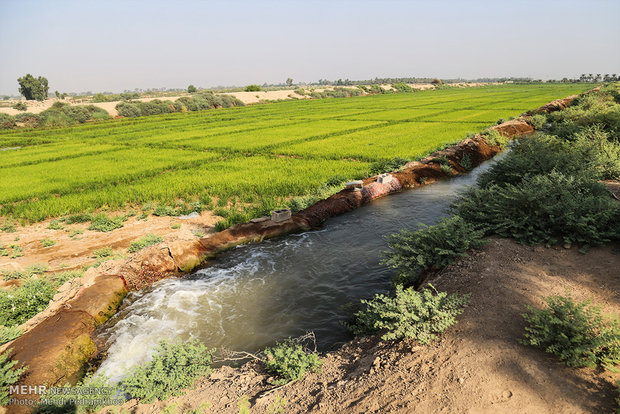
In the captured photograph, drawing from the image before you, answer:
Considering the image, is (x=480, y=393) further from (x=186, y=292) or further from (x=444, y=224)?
(x=186, y=292)

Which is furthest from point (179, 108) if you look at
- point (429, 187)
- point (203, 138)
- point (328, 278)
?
point (328, 278)

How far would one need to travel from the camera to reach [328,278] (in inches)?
297

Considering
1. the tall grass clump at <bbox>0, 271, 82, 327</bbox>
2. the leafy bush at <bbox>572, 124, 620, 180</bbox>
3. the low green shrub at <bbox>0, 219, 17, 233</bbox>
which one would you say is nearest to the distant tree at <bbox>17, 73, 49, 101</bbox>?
the low green shrub at <bbox>0, 219, 17, 233</bbox>

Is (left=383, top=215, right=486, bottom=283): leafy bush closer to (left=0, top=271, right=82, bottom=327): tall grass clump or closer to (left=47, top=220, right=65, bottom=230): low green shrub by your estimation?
(left=0, top=271, right=82, bottom=327): tall grass clump

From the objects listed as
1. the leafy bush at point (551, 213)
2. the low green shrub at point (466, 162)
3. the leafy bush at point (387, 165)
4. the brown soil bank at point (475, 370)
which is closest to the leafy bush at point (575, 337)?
the brown soil bank at point (475, 370)

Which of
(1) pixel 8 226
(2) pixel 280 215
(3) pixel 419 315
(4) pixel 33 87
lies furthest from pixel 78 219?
(4) pixel 33 87

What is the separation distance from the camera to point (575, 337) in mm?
3266

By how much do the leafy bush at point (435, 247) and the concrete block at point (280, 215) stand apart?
14.1 feet

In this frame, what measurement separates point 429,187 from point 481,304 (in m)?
10.0

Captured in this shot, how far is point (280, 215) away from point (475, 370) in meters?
7.13

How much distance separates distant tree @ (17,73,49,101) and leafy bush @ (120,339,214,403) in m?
135

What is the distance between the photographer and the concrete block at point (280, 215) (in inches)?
386

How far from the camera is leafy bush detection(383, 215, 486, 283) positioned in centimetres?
591

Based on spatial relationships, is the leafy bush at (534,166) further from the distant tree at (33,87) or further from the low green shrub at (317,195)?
the distant tree at (33,87)
